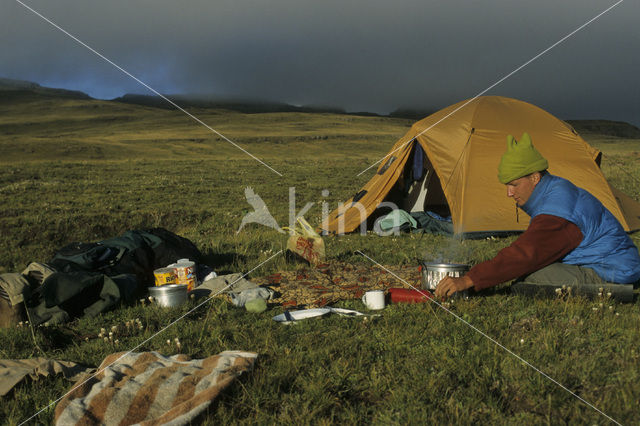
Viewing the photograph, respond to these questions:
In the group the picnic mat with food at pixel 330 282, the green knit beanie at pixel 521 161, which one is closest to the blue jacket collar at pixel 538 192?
the green knit beanie at pixel 521 161

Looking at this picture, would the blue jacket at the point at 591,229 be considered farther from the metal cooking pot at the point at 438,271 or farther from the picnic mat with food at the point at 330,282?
the picnic mat with food at the point at 330,282

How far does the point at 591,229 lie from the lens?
14.7ft

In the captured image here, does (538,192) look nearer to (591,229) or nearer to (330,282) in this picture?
(591,229)

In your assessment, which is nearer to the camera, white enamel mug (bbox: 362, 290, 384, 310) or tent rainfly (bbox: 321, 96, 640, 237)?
white enamel mug (bbox: 362, 290, 384, 310)

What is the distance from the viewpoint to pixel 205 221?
1228 centimetres

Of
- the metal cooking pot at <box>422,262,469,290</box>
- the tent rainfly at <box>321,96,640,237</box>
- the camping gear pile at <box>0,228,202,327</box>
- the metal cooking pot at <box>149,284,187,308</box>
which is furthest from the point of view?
the tent rainfly at <box>321,96,640,237</box>

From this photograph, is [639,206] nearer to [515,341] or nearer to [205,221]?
[515,341]

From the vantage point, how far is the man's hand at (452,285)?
14.5ft

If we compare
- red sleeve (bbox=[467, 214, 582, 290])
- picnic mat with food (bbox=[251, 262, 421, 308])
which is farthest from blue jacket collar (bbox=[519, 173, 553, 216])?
picnic mat with food (bbox=[251, 262, 421, 308])

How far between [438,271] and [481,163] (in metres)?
4.67

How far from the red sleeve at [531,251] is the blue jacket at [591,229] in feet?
0.34

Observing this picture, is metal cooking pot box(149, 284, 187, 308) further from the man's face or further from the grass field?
the man's face

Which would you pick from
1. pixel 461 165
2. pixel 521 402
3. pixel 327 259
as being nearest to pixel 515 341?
pixel 521 402

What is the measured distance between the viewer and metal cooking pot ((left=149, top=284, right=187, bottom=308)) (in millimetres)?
5093
